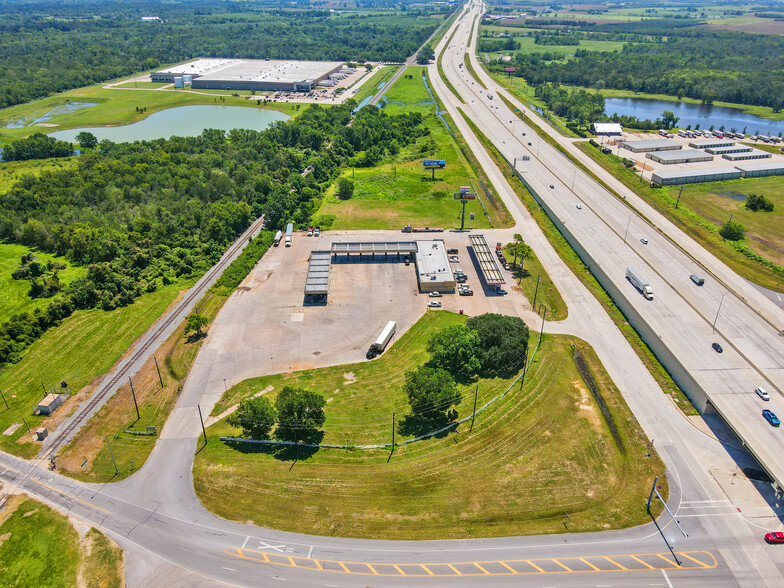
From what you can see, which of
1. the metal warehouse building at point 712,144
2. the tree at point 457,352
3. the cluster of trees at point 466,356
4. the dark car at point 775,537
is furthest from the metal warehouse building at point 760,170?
the dark car at point 775,537

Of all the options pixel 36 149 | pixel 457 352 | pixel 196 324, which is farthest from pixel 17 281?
pixel 36 149

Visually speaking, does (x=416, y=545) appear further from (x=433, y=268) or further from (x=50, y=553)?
(x=433, y=268)

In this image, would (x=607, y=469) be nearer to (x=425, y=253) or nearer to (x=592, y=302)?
(x=592, y=302)

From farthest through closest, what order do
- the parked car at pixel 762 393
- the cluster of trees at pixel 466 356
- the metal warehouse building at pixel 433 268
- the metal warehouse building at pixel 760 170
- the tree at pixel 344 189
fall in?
the metal warehouse building at pixel 760 170, the tree at pixel 344 189, the metal warehouse building at pixel 433 268, the cluster of trees at pixel 466 356, the parked car at pixel 762 393

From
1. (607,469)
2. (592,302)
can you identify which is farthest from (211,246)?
(607,469)

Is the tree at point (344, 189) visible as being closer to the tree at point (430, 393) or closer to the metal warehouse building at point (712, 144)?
the tree at point (430, 393)

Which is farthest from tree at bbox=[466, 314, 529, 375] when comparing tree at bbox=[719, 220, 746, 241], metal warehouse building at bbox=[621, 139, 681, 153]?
metal warehouse building at bbox=[621, 139, 681, 153]
